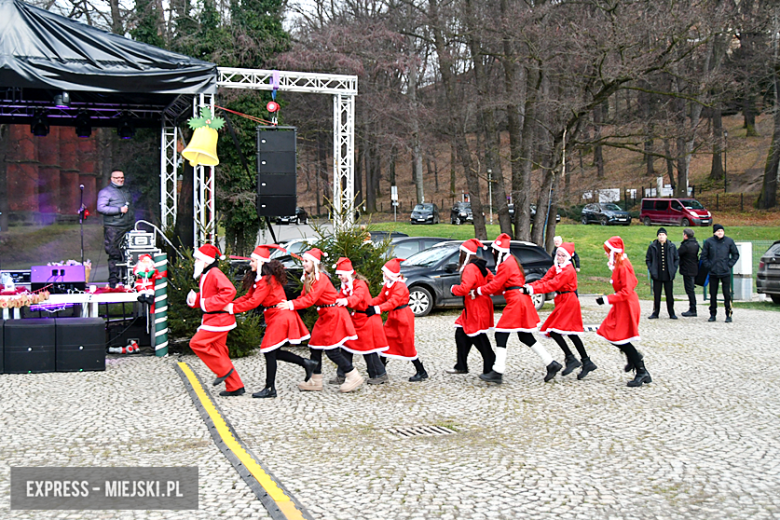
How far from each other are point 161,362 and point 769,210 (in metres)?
37.9

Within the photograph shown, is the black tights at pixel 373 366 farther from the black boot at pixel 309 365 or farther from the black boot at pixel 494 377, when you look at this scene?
the black boot at pixel 494 377

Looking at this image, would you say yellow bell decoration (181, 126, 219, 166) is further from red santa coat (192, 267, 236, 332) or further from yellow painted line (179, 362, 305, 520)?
yellow painted line (179, 362, 305, 520)

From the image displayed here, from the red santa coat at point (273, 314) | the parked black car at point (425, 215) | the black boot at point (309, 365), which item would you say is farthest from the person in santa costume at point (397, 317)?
the parked black car at point (425, 215)

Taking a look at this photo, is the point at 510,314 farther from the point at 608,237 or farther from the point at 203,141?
the point at 608,237

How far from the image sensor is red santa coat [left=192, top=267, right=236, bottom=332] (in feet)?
25.1

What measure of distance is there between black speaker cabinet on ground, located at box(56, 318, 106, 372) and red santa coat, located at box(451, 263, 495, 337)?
4536mm

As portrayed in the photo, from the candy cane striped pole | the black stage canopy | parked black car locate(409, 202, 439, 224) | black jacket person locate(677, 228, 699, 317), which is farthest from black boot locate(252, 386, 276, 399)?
parked black car locate(409, 202, 439, 224)

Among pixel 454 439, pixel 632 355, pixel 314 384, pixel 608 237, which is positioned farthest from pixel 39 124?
pixel 608 237

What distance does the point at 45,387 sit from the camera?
852cm

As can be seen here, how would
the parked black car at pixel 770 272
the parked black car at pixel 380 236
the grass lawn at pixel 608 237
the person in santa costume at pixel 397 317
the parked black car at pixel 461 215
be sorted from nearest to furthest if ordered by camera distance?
the person in santa costume at pixel 397 317 → the parked black car at pixel 380 236 → the parked black car at pixel 770 272 → the grass lawn at pixel 608 237 → the parked black car at pixel 461 215

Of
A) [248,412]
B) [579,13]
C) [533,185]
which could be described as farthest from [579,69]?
[248,412]

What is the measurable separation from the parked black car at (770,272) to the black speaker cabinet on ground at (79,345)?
45.2 ft

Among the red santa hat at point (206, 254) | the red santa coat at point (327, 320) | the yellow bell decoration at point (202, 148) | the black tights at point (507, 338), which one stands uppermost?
the yellow bell decoration at point (202, 148)

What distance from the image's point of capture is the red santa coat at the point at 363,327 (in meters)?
8.40
